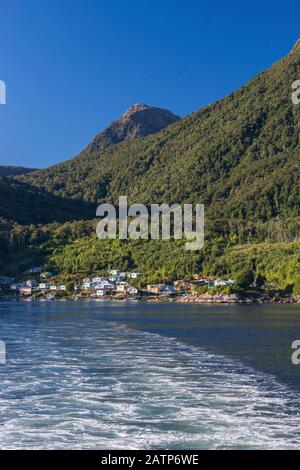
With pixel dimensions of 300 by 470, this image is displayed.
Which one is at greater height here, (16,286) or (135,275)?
(135,275)

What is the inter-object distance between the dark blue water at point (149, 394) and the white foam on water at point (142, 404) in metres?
0.03

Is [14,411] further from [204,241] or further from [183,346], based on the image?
[204,241]

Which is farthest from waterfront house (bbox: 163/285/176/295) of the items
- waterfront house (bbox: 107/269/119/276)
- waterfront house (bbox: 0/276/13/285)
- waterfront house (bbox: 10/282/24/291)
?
waterfront house (bbox: 0/276/13/285)

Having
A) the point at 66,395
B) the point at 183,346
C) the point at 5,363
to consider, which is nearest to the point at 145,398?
the point at 66,395

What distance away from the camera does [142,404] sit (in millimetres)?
22516

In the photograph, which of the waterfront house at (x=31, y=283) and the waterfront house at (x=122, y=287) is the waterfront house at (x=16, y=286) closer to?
the waterfront house at (x=31, y=283)

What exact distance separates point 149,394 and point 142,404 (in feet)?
5.90

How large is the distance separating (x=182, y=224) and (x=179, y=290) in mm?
45112

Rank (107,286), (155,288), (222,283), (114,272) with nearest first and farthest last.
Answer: (222,283)
(155,288)
(107,286)
(114,272)

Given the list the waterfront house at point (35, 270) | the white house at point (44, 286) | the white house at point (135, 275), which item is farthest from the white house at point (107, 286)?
the waterfront house at point (35, 270)

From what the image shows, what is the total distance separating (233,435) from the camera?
60.4ft

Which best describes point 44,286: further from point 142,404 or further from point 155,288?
point 142,404

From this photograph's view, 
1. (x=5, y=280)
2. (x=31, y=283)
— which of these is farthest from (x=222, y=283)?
(x=5, y=280)

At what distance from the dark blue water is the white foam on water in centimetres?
3
